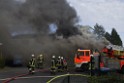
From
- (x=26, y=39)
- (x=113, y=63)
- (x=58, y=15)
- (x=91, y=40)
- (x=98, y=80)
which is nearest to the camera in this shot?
(x=98, y=80)

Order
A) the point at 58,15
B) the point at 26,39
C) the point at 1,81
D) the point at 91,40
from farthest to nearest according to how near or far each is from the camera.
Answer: the point at 26,39 < the point at 58,15 < the point at 91,40 < the point at 1,81

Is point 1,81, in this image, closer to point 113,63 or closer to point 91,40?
point 113,63

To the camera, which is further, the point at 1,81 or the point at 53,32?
the point at 53,32

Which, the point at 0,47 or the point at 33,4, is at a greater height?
the point at 33,4

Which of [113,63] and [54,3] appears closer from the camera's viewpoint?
[113,63]

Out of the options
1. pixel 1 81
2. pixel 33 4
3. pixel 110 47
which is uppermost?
pixel 33 4

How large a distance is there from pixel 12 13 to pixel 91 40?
33.6ft

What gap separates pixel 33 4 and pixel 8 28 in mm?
4224

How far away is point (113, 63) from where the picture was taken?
1156 inches

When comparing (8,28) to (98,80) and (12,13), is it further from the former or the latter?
(98,80)

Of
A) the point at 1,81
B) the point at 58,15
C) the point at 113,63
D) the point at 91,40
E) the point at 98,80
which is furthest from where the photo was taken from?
the point at 58,15

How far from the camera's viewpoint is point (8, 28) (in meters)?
43.1

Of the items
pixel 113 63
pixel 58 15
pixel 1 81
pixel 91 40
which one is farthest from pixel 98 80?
pixel 58 15

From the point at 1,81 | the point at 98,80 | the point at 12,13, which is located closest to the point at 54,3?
the point at 12,13
